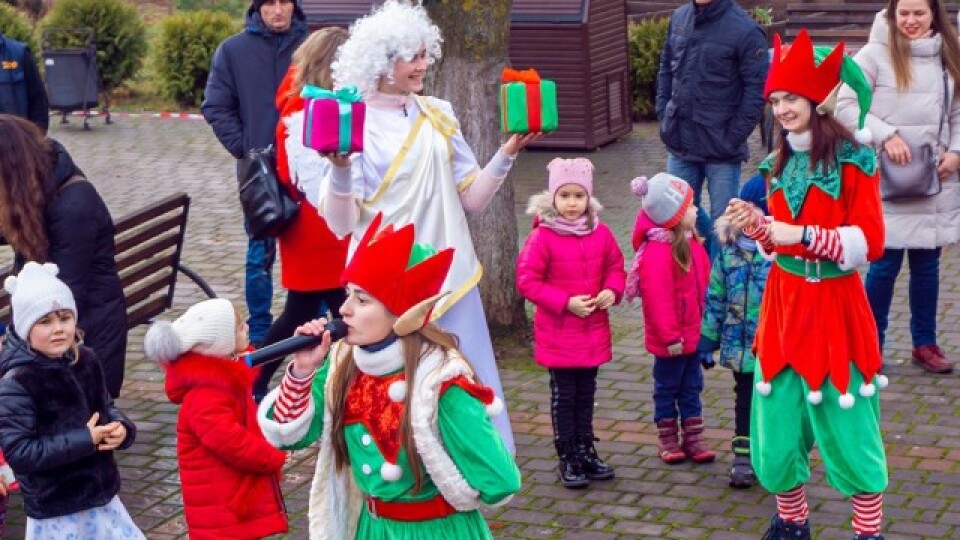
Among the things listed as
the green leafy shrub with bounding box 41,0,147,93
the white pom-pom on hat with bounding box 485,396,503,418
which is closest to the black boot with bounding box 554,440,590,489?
the white pom-pom on hat with bounding box 485,396,503,418

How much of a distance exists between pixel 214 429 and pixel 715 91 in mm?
4560

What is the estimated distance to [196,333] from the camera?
629 centimetres

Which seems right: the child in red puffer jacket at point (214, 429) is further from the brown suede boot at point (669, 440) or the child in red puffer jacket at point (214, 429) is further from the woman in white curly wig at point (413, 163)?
the brown suede boot at point (669, 440)

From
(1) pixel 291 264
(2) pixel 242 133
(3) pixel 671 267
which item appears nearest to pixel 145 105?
(2) pixel 242 133

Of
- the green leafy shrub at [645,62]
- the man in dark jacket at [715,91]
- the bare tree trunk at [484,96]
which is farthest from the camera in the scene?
the green leafy shrub at [645,62]

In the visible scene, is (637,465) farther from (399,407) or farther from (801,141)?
(399,407)

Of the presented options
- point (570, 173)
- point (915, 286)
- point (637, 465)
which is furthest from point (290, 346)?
point (915, 286)

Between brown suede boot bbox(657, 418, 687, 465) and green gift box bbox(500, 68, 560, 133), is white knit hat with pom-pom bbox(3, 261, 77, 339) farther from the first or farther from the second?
brown suede boot bbox(657, 418, 687, 465)

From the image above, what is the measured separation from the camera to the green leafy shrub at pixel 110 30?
2039 centimetres

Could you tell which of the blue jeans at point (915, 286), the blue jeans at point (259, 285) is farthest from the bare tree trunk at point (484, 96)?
the blue jeans at point (915, 286)

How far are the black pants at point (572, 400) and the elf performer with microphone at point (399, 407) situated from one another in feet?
7.95

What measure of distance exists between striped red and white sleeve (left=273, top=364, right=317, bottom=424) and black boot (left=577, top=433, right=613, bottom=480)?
2.74 meters

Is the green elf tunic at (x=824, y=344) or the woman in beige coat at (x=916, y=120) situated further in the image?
the woman in beige coat at (x=916, y=120)

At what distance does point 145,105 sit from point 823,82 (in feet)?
49.8
